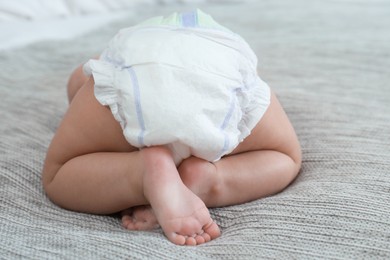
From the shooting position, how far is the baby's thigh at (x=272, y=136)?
87 cm

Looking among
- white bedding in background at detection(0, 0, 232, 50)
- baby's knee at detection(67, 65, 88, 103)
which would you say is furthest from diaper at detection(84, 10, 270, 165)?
white bedding in background at detection(0, 0, 232, 50)

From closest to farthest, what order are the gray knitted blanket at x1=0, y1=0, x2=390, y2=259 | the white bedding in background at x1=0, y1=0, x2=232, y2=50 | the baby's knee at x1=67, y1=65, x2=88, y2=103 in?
the gray knitted blanket at x1=0, y1=0, x2=390, y2=259
the baby's knee at x1=67, y1=65, x2=88, y2=103
the white bedding in background at x1=0, y1=0, x2=232, y2=50

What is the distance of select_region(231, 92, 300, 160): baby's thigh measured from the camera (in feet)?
2.86

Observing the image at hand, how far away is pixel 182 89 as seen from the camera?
2.54ft

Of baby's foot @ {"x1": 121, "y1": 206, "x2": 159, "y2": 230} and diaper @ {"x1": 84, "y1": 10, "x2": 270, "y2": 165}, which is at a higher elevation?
diaper @ {"x1": 84, "y1": 10, "x2": 270, "y2": 165}

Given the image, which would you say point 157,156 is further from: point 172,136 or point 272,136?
point 272,136

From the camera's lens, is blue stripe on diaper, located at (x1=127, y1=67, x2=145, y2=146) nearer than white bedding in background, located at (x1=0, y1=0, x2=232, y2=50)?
Yes

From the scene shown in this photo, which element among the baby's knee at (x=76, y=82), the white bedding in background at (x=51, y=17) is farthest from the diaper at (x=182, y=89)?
the white bedding in background at (x=51, y=17)

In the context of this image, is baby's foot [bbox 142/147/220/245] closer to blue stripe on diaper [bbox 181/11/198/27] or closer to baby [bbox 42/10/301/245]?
baby [bbox 42/10/301/245]

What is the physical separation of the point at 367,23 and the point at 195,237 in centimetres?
140

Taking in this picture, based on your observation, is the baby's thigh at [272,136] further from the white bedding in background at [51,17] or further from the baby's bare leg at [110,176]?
the white bedding in background at [51,17]

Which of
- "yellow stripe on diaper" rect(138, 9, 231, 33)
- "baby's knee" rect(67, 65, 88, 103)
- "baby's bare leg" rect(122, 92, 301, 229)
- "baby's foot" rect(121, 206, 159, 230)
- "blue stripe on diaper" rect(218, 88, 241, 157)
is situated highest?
"yellow stripe on diaper" rect(138, 9, 231, 33)

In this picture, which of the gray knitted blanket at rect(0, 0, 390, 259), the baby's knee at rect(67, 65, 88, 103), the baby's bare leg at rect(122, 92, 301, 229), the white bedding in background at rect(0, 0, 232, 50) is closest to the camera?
the gray knitted blanket at rect(0, 0, 390, 259)

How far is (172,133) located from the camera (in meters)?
0.76
